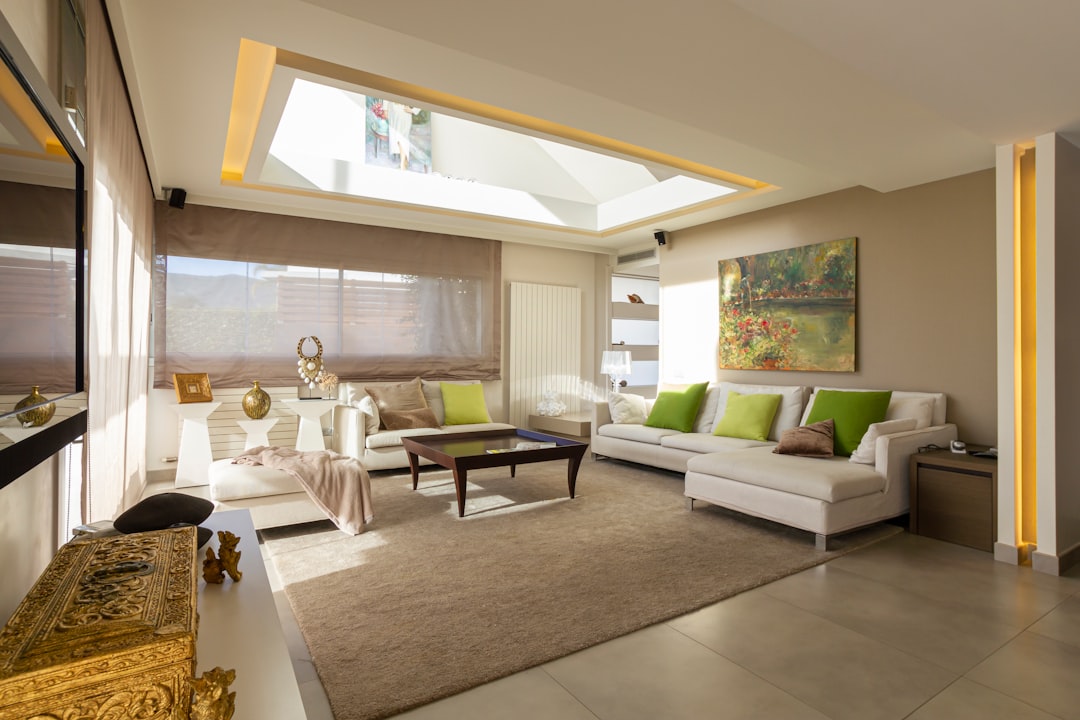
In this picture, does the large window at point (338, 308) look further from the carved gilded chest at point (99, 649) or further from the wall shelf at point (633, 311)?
the carved gilded chest at point (99, 649)

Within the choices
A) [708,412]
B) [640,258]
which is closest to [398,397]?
[708,412]

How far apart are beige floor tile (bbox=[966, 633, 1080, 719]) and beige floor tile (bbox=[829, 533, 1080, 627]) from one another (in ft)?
0.73

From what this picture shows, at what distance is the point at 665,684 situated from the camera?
82.3 inches

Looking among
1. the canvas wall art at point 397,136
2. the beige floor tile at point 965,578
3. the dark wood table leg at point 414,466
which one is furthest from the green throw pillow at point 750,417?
the canvas wall art at point 397,136

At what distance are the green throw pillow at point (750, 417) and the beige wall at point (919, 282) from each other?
593 millimetres

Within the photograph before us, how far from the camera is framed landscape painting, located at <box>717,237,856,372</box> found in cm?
513

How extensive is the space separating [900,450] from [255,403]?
5.22 m

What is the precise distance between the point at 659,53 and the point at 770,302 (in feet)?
11.7

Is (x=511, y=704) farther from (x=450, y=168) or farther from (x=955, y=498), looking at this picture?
(x=450, y=168)

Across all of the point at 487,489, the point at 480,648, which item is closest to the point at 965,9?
the point at 480,648

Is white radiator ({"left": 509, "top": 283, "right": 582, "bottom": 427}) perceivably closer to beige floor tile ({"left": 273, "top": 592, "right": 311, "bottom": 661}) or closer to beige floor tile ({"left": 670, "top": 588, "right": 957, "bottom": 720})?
beige floor tile ({"left": 273, "top": 592, "right": 311, "bottom": 661})

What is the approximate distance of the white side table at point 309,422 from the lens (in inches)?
221

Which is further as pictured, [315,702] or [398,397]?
[398,397]

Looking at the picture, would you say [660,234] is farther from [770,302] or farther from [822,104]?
[822,104]
